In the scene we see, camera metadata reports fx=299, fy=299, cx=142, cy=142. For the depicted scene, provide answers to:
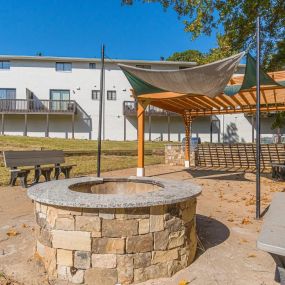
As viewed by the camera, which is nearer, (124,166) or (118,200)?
(118,200)

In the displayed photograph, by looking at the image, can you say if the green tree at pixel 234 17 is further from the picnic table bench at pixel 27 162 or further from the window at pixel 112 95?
the window at pixel 112 95

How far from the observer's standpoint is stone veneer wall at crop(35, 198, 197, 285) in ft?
9.82

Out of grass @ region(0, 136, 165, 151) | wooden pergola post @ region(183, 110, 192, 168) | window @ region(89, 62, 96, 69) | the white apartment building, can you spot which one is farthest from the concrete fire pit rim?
window @ region(89, 62, 96, 69)

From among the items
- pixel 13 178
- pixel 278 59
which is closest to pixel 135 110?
pixel 278 59

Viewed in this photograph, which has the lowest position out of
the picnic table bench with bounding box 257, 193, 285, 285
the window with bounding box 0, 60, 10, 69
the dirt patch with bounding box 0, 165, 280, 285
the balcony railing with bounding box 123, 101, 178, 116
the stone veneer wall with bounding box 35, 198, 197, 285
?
the dirt patch with bounding box 0, 165, 280, 285

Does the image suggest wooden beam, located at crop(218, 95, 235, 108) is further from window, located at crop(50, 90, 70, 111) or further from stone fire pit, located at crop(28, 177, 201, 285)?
window, located at crop(50, 90, 70, 111)

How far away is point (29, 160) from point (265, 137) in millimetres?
23409

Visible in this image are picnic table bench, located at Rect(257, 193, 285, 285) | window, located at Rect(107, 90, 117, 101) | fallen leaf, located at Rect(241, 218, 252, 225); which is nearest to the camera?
picnic table bench, located at Rect(257, 193, 285, 285)

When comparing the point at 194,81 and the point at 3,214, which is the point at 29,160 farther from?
the point at 194,81

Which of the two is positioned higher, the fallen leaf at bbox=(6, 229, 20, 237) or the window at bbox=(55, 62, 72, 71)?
the window at bbox=(55, 62, 72, 71)

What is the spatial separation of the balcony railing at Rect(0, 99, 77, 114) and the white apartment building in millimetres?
84

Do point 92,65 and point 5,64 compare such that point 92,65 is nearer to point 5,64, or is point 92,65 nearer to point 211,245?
point 5,64

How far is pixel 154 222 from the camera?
10.2ft

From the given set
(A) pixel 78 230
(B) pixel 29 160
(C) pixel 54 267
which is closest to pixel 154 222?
(A) pixel 78 230
